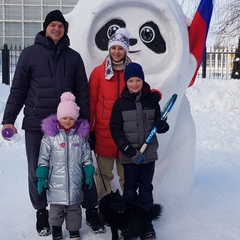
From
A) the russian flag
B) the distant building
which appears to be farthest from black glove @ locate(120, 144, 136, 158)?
the distant building

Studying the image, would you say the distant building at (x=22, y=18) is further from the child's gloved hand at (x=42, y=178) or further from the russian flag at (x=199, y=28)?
the child's gloved hand at (x=42, y=178)

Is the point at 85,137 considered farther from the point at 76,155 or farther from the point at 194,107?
the point at 194,107

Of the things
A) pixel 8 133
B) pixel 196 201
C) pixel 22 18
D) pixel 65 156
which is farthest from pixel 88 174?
pixel 22 18

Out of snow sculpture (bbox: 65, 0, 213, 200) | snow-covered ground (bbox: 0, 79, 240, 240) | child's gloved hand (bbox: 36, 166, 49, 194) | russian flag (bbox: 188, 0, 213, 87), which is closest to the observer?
child's gloved hand (bbox: 36, 166, 49, 194)

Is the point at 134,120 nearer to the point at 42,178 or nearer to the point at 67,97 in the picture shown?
the point at 67,97

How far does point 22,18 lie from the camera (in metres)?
19.8

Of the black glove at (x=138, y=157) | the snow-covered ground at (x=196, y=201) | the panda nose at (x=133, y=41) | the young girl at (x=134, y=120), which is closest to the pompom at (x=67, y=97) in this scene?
the young girl at (x=134, y=120)

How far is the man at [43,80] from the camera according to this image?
288cm

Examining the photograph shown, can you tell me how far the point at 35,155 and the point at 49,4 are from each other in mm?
17750

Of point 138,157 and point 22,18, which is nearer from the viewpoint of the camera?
point 138,157

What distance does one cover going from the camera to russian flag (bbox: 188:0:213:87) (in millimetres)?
3601

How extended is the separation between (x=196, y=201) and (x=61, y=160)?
1.58 meters

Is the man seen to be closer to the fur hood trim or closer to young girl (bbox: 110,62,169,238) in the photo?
the fur hood trim

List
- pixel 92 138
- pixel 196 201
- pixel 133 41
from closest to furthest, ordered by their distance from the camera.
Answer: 1. pixel 92 138
2. pixel 133 41
3. pixel 196 201
